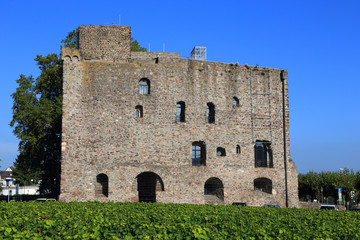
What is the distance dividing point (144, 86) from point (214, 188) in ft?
29.8

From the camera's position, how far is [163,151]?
94.2 feet

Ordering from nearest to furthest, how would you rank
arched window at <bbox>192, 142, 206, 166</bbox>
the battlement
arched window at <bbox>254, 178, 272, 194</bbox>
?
arched window at <bbox>192, 142, 206, 166</bbox> → the battlement → arched window at <bbox>254, 178, 272, 194</bbox>

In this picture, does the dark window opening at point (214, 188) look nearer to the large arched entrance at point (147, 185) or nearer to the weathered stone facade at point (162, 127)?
the weathered stone facade at point (162, 127)

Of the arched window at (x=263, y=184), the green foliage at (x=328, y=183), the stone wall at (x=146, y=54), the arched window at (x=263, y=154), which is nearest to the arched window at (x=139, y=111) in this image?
the stone wall at (x=146, y=54)

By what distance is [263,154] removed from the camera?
3197 centimetres

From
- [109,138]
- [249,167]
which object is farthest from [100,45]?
[249,167]

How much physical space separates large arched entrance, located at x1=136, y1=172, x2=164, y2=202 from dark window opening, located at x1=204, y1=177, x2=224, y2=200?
3.56 metres

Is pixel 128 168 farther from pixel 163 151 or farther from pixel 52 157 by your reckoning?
pixel 52 157

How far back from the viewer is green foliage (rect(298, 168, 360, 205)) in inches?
2068

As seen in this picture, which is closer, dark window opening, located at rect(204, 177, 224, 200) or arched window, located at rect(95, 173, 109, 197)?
arched window, located at rect(95, 173, 109, 197)

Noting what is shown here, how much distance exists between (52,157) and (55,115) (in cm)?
431

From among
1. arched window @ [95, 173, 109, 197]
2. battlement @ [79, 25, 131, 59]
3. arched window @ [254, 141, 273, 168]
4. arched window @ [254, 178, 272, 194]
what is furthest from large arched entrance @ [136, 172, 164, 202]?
battlement @ [79, 25, 131, 59]

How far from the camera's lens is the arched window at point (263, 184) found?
31078mm

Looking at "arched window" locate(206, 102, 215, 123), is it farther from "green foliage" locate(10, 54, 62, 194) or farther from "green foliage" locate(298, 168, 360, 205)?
"green foliage" locate(298, 168, 360, 205)
